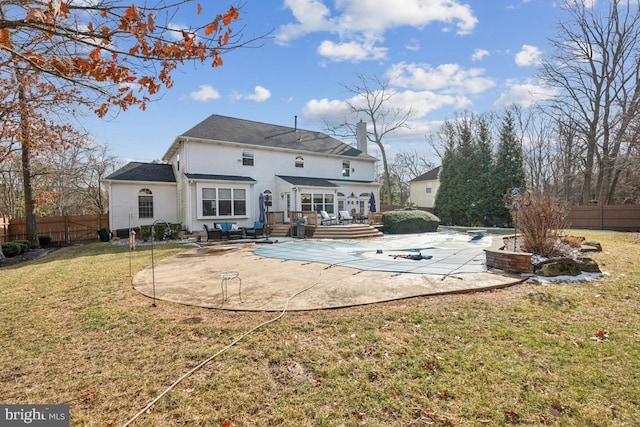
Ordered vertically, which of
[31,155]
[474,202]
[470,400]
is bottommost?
[470,400]

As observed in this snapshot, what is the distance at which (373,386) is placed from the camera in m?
2.73

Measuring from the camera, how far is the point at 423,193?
1385 inches

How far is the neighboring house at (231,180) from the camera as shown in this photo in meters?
17.3

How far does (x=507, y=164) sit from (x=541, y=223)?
17340mm

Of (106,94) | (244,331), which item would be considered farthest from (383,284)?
(106,94)

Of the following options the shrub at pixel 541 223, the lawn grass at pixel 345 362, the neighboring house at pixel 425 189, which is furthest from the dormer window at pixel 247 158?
the neighboring house at pixel 425 189

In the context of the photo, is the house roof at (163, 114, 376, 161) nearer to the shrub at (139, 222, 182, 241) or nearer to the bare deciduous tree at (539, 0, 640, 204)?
the shrub at (139, 222, 182, 241)

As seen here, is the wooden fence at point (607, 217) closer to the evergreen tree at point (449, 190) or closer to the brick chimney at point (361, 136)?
the evergreen tree at point (449, 190)

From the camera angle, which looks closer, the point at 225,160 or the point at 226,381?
the point at 226,381

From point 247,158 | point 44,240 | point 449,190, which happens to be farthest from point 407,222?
point 44,240

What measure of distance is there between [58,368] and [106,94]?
3.26 metres

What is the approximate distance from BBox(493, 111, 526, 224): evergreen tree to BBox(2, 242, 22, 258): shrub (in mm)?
27901

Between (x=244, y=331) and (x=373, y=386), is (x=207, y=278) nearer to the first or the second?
(x=244, y=331)

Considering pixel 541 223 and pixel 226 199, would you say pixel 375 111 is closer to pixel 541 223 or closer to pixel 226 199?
pixel 226 199
